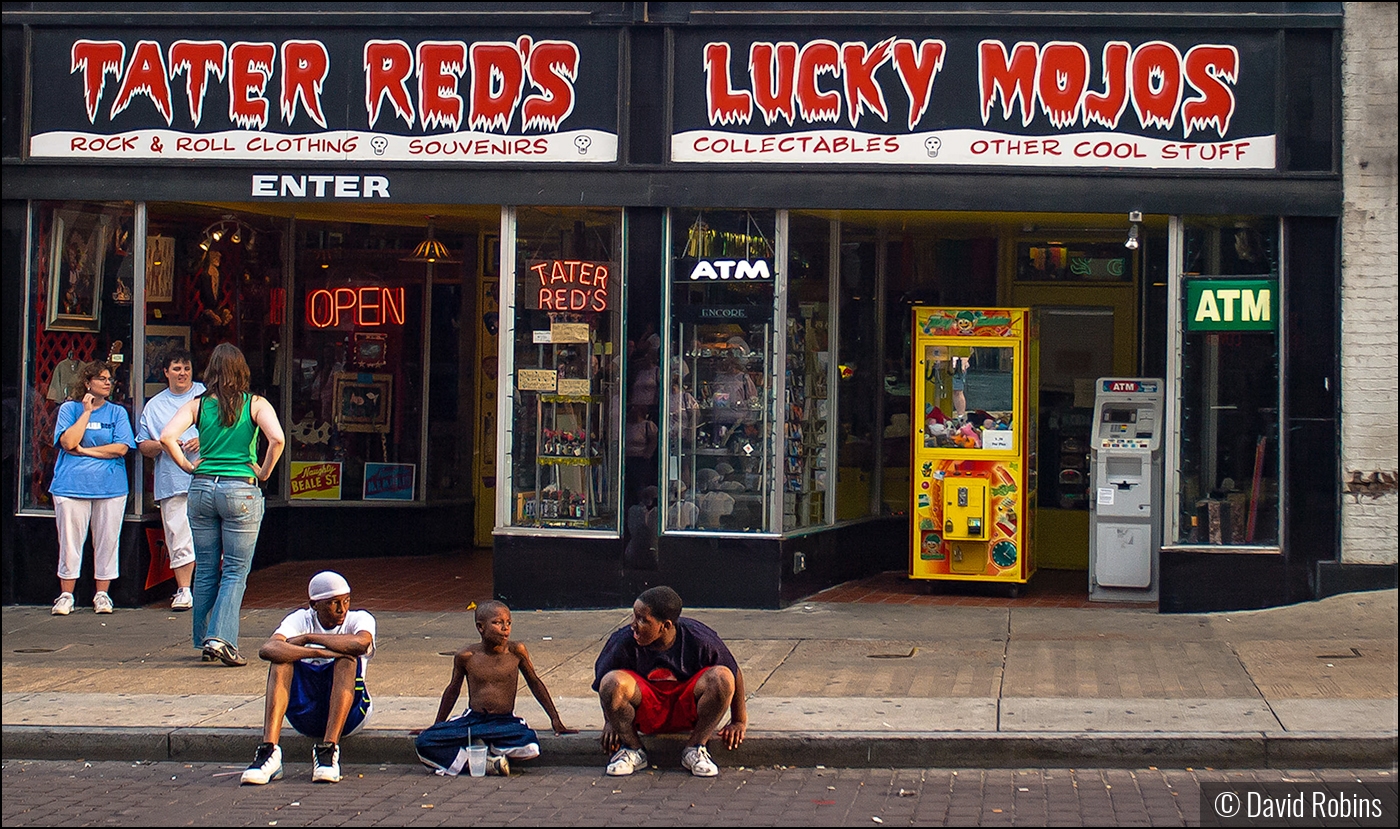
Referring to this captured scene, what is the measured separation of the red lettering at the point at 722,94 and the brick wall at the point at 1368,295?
157 inches

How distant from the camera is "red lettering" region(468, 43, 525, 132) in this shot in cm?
1044

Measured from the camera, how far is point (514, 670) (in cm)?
695

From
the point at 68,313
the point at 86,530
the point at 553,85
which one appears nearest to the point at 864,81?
the point at 553,85

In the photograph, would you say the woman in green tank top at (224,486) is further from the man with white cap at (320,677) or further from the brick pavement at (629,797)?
the man with white cap at (320,677)

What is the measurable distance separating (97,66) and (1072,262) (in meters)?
7.61

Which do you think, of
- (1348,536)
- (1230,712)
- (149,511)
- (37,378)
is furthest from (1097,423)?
(37,378)

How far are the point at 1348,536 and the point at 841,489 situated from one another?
12.0 feet

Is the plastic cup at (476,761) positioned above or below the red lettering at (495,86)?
below

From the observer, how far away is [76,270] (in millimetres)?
10977

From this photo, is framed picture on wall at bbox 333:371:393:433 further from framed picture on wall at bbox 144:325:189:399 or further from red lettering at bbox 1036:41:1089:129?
A: red lettering at bbox 1036:41:1089:129

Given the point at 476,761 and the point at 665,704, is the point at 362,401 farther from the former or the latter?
the point at 665,704

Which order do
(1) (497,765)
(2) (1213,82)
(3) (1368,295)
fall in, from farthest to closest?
(2) (1213,82) < (3) (1368,295) < (1) (497,765)

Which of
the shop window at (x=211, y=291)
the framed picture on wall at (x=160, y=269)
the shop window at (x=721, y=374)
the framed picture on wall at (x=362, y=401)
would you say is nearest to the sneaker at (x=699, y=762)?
the shop window at (x=721, y=374)

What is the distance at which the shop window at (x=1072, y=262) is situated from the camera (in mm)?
11961
